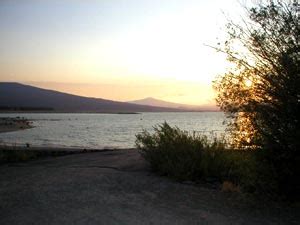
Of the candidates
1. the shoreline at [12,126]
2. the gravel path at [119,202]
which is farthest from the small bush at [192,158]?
the shoreline at [12,126]

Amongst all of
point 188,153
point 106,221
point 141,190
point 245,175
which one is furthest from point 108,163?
point 106,221

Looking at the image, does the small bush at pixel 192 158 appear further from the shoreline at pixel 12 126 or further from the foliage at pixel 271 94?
the shoreline at pixel 12 126

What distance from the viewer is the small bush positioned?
444 inches

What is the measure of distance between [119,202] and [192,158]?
3386 mm

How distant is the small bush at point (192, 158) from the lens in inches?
444

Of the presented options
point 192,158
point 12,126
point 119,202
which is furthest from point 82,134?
point 119,202

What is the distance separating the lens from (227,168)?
11742mm

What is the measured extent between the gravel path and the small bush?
1.52ft

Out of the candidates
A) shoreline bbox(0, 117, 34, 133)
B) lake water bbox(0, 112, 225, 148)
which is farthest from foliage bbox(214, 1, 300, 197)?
shoreline bbox(0, 117, 34, 133)

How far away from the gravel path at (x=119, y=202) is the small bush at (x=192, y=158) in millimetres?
464

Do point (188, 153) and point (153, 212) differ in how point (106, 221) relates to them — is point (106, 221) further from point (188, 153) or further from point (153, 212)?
point (188, 153)

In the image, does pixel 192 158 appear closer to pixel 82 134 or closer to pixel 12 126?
pixel 82 134

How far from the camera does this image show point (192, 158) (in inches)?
458

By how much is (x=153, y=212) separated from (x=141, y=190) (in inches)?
67.3
